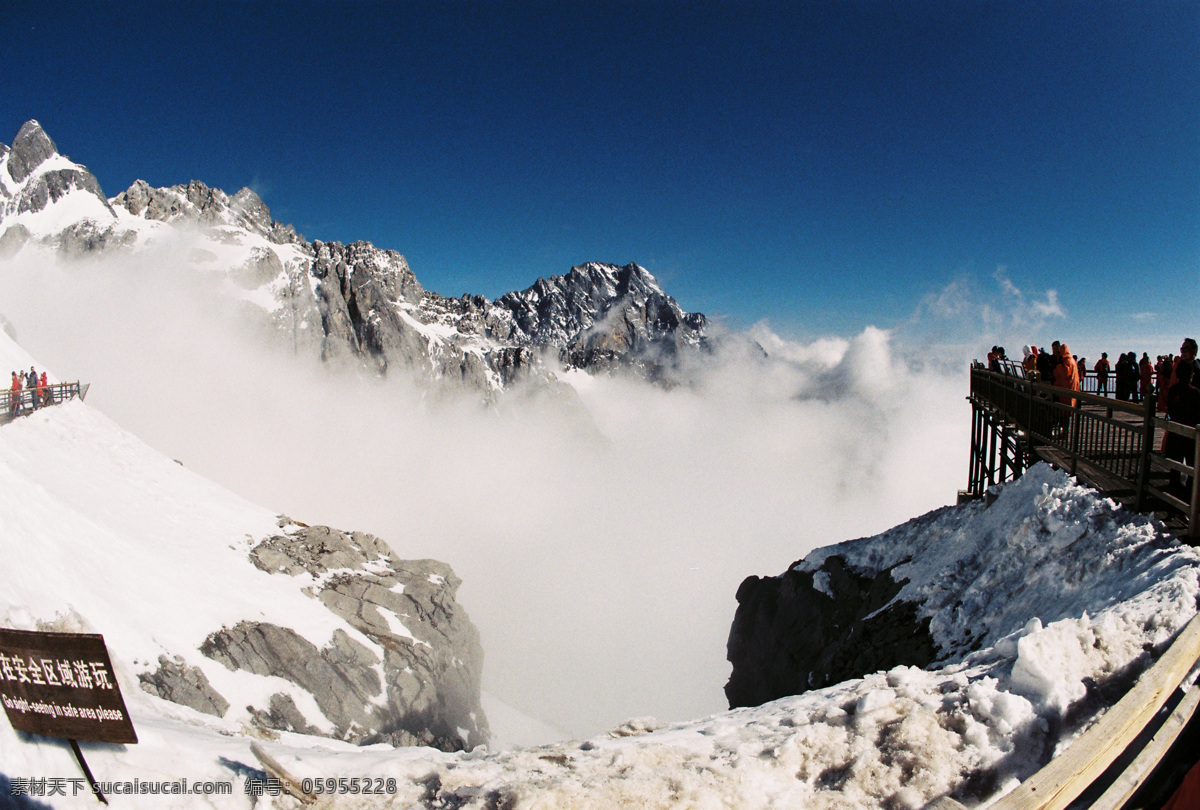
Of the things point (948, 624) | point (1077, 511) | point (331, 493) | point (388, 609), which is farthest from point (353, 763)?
point (331, 493)

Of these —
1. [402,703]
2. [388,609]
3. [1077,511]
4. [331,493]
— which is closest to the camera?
[1077,511]

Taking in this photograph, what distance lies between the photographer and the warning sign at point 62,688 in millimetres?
4992

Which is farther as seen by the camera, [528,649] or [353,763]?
[528,649]

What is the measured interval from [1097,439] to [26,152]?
287 meters

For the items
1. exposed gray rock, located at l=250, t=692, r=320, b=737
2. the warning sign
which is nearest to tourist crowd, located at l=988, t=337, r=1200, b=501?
the warning sign

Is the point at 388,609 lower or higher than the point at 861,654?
lower

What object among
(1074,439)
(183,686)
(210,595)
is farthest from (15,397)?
(1074,439)

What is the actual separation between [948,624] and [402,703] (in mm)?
32347

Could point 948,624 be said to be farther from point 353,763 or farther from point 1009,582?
point 353,763

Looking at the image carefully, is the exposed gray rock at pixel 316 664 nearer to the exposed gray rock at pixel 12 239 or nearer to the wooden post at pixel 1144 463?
the wooden post at pixel 1144 463

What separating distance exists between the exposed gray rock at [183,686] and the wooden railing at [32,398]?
1517cm

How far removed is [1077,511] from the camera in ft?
32.2

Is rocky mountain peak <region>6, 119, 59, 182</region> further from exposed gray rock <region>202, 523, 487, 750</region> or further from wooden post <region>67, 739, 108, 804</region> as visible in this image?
wooden post <region>67, 739, 108, 804</region>

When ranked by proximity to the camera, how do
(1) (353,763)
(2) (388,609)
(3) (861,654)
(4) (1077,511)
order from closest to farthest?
1. (1) (353,763)
2. (4) (1077,511)
3. (3) (861,654)
4. (2) (388,609)
